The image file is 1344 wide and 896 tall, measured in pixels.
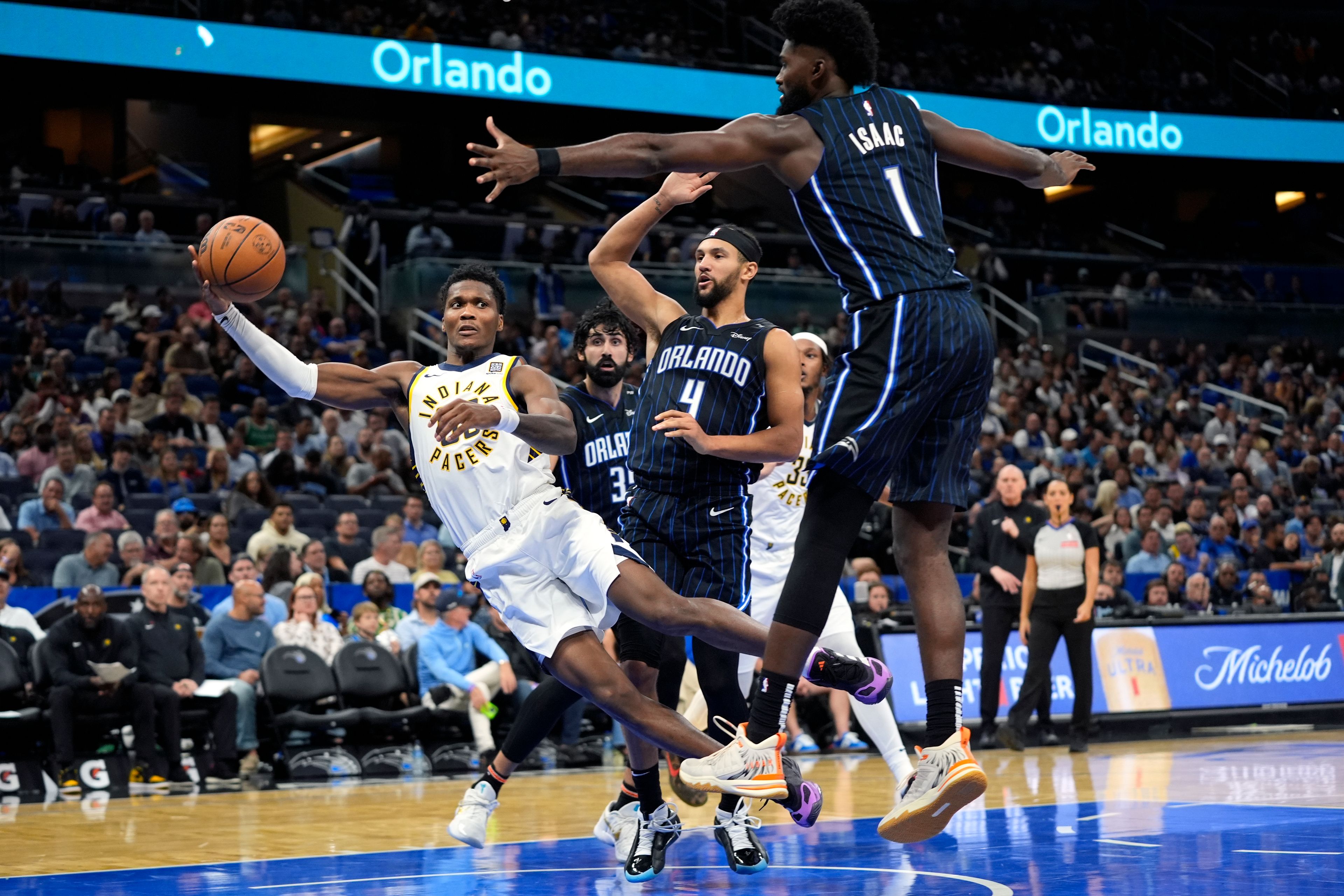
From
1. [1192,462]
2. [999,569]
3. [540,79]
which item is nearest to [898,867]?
[999,569]

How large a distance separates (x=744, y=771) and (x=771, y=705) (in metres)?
0.22

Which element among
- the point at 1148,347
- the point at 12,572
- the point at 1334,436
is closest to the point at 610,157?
the point at 12,572

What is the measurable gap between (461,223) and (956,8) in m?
13.2

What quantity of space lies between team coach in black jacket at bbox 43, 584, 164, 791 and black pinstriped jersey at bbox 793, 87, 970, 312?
7047mm

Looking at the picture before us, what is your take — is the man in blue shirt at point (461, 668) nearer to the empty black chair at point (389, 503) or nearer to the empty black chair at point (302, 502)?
the empty black chair at point (302, 502)

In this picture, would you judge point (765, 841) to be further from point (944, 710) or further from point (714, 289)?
point (714, 289)

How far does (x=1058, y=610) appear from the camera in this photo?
1154 cm

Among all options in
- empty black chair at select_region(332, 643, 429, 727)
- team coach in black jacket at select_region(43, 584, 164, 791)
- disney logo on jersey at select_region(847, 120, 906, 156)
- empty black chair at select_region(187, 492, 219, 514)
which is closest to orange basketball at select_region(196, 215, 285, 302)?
disney logo on jersey at select_region(847, 120, 906, 156)

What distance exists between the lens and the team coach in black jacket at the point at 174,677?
10.1m

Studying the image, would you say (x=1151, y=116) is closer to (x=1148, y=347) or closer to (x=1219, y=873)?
(x=1148, y=347)

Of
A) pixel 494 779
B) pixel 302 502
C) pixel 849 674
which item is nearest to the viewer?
pixel 849 674

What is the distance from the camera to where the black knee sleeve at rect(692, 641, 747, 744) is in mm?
6094

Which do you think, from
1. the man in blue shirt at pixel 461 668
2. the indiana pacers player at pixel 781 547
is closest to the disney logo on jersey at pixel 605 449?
the indiana pacers player at pixel 781 547

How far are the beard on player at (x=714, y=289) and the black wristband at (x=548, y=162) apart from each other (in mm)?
1854
